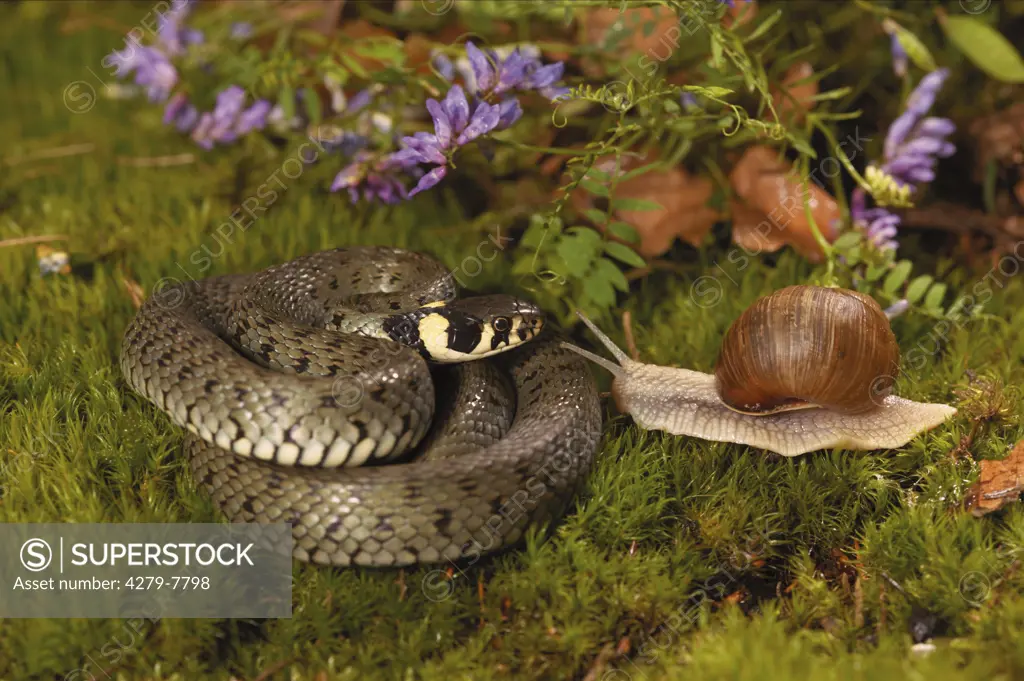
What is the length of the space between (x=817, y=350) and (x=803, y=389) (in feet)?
0.71

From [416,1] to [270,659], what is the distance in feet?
16.0

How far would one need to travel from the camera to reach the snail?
4.72 metres

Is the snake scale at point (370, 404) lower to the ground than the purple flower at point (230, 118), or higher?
lower

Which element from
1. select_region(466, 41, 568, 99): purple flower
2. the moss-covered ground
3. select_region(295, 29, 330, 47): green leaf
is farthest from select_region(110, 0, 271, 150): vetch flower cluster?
select_region(466, 41, 568, 99): purple flower

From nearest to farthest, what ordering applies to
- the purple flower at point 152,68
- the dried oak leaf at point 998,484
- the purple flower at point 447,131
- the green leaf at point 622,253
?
the dried oak leaf at point 998,484 < the purple flower at point 447,131 < the green leaf at point 622,253 < the purple flower at point 152,68

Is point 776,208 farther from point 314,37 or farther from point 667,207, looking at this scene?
point 314,37

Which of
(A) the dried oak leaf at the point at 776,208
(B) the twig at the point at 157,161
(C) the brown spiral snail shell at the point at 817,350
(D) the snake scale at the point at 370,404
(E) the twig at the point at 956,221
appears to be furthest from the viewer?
(B) the twig at the point at 157,161

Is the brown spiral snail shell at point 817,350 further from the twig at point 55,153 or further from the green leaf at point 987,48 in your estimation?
the twig at point 55,153

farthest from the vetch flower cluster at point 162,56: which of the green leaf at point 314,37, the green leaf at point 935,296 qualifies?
the green leaf at point 935,296

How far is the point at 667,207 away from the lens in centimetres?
643

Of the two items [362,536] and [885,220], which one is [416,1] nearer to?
[885,220]

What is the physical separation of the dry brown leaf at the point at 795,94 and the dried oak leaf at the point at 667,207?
703 mm

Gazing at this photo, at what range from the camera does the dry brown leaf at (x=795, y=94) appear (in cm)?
607

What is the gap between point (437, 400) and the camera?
16.3 feet
